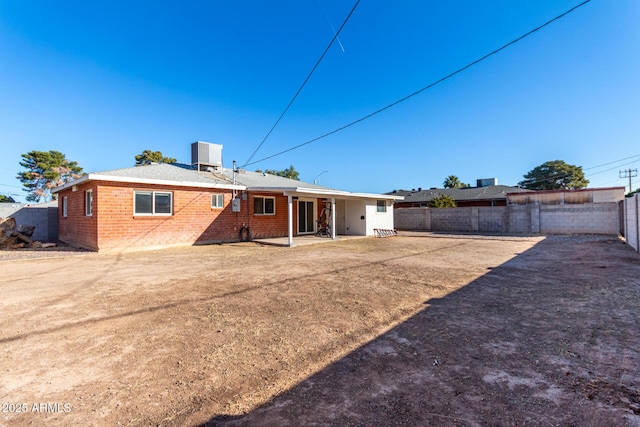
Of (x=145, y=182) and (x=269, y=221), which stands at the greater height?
(x=145, y=182)

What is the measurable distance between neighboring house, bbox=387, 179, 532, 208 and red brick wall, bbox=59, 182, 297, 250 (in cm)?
2043

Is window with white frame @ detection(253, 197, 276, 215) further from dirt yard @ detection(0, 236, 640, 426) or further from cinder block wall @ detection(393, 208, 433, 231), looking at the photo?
cinder block wall @ detection(393, 208, 433, 231)

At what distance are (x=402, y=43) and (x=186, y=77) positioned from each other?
11.4 meters

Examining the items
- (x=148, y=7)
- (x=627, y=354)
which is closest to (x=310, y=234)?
(x=148, y=7)

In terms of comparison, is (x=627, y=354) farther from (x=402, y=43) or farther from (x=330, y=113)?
(x=330, y=113)

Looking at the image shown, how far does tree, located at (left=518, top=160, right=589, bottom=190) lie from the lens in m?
41.1

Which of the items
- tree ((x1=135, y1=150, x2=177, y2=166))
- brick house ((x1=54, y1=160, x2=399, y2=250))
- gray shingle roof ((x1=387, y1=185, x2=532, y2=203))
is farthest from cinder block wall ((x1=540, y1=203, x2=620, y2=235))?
tree ((x1=135, y1=150, x2=177, y2=166))

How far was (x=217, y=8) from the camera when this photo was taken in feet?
38.2

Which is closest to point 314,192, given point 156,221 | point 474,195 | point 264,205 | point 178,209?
point 264,205

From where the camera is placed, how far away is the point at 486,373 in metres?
2.38

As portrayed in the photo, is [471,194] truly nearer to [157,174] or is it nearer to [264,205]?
[264,205]

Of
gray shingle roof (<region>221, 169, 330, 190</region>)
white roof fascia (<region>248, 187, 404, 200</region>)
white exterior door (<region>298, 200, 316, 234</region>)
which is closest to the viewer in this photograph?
white roof fascia (<region>248, 187, 404, 200</region>)

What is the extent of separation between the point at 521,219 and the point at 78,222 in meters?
23.5

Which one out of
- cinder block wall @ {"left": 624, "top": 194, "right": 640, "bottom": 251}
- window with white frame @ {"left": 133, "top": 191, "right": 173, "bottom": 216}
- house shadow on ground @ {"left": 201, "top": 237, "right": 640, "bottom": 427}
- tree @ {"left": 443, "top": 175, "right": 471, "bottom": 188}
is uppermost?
tree @ {"left": 443, "top": 175, "right": 471, "bottom": 188}
